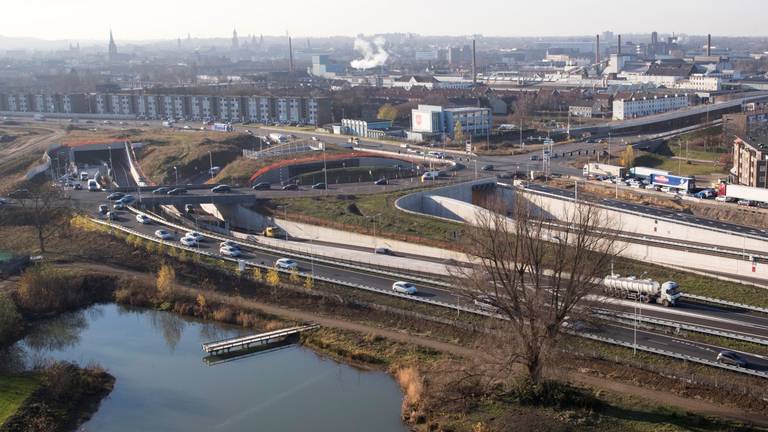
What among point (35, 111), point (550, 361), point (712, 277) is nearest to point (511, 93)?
point (35, 111)

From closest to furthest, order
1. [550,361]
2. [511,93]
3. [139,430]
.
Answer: [550,361] < [139,430] < [511,93]

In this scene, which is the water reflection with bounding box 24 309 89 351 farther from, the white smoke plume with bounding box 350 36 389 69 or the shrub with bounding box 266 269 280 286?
the white smoke plume with bounding box 350 36 389 69

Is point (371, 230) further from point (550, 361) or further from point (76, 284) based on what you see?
point (550, 361)

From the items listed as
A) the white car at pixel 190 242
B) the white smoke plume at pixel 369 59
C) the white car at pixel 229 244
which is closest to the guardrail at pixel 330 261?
the white car at pixel 229 244

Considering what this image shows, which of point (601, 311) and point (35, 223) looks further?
point (35, 223)

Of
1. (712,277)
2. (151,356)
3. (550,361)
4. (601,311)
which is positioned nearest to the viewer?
(550,361)

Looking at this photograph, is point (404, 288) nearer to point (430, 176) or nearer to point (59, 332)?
point (59, 332)

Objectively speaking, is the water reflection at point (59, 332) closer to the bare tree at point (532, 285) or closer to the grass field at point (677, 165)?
the bare tree at point (532, 285)
